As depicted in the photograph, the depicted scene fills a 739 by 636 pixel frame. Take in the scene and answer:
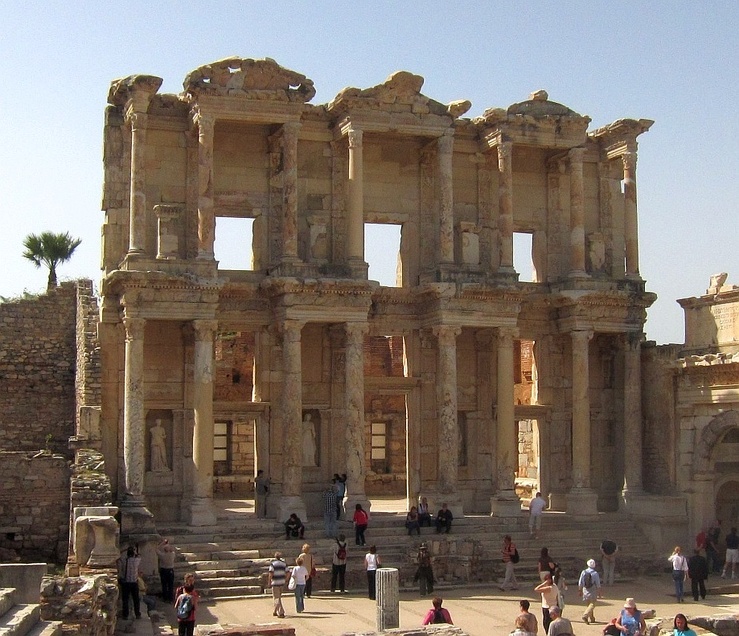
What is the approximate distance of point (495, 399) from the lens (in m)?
30.6

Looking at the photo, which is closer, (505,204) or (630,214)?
(505,204)

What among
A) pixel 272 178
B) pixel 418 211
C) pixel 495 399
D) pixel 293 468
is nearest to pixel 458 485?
pixel 495 399

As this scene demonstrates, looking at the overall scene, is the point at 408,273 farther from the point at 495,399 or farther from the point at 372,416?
the point at 372,416

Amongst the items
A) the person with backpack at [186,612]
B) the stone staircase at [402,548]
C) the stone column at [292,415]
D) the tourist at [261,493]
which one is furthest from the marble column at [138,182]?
the person with backpack at [186,612]

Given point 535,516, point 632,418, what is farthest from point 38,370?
point 632,418

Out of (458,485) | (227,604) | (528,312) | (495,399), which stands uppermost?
(528,312)

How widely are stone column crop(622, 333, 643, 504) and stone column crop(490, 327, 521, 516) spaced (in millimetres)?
3021

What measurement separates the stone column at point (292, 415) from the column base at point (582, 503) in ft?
21.4

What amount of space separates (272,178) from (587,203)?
330 inches

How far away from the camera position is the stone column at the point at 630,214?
31359mm

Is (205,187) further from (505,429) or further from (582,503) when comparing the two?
Answer: (582,503)

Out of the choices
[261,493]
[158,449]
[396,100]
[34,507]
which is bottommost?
[34,507]

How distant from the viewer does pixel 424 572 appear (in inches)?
957

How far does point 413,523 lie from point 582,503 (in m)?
4.77
